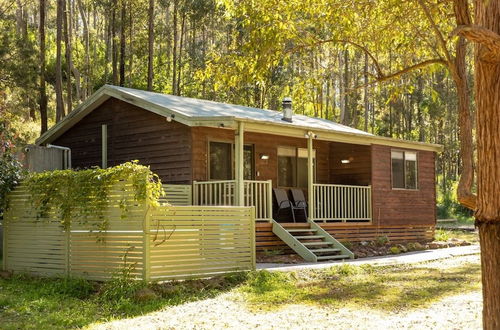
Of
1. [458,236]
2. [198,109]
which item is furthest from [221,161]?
[458,236]

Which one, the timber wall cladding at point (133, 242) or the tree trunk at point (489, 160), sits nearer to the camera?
the tree trunk at point (489, 160)

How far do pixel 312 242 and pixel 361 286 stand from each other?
5.39 metres

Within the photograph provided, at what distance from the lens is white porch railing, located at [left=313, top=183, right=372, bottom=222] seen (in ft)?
56.6

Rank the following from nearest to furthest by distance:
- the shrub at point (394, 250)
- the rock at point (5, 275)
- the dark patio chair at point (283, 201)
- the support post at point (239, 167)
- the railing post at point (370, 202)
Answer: the rock at point (5, 275), the support post at point (239, 167), the shrub at point (394, 250), the dark patio chair at point (283, 201), the railing post at point (370, 202)

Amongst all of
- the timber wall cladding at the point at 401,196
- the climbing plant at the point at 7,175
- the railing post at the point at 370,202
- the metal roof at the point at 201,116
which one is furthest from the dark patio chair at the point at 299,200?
the climbing plant at the point at 7,175

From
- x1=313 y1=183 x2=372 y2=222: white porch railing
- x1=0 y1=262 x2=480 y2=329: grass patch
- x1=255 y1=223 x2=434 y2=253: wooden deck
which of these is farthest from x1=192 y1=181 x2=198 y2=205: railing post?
x1=0 y1=262 x2=480 y2=329: grass patch

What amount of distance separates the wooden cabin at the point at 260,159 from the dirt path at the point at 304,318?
6243 mm

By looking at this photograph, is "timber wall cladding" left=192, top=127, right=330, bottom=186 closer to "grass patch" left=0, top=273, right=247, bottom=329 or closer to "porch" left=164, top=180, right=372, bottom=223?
"porch" left=164, top=180, right=372, bottom=223

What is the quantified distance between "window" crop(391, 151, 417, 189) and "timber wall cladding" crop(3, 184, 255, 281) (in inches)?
360

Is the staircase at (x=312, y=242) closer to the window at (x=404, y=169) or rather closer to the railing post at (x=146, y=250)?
the window at (x=404, y=169)

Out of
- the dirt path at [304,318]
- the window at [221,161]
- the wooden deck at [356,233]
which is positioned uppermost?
the window at [221,161]

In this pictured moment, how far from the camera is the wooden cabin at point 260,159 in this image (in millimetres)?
15383

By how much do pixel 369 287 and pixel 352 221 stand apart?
840 cm

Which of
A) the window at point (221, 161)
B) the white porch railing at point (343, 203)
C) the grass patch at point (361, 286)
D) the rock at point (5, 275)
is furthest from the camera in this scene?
the white porch railing at point (343, 203)
